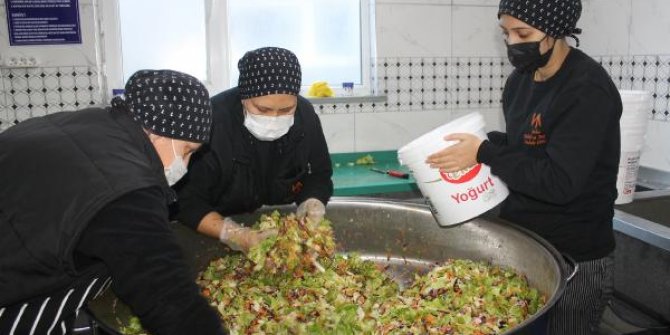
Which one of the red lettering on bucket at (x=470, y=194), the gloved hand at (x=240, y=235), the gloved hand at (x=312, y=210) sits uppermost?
the red lettering on bucket at (x=470, y=194)

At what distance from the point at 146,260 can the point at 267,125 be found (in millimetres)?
1021

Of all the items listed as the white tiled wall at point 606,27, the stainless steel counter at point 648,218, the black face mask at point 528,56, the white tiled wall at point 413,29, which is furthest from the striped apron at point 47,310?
the white tiled wall at point 606,27

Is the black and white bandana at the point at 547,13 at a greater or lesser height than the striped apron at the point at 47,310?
greater

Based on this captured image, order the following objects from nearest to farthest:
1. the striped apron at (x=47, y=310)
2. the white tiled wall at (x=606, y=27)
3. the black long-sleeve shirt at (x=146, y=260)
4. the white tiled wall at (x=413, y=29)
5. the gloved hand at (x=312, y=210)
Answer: the black long-sleeve shirt at (x=146, y=260) < the striped apron at (x=47, y=310) < the gloved hand at (x=312, y=210) < the white tiled wall at (x=606, y=27) < the white tiled wall at (x=413, y=29)

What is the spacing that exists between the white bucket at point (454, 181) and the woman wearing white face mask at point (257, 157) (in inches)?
18.9

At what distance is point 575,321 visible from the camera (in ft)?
6.23

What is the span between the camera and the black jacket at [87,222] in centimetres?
101

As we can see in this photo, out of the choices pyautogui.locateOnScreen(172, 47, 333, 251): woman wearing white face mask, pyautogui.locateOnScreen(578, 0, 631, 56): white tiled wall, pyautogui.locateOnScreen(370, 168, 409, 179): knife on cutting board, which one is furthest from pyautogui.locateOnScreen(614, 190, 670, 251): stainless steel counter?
pyautogui.locateOnScreen(172, 47, 333, 251): woman wearing white face mask

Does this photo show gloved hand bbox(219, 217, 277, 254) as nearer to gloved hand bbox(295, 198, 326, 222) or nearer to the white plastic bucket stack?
gloved hand bbox(295, 198, 326, 222)


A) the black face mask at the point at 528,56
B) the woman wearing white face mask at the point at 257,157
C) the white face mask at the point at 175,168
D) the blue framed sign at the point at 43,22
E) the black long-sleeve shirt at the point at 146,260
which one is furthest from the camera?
the blue framed sign at the point at 43,22

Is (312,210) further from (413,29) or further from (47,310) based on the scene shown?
(413,29)

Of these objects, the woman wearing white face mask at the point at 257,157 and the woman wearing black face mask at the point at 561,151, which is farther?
the woman wearing white face mask at the point at 257,157

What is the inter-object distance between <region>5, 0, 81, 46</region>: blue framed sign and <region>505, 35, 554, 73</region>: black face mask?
2.43 metres

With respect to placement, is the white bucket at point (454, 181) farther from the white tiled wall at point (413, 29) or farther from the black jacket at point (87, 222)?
the white tiled wall at point (413, 29)
